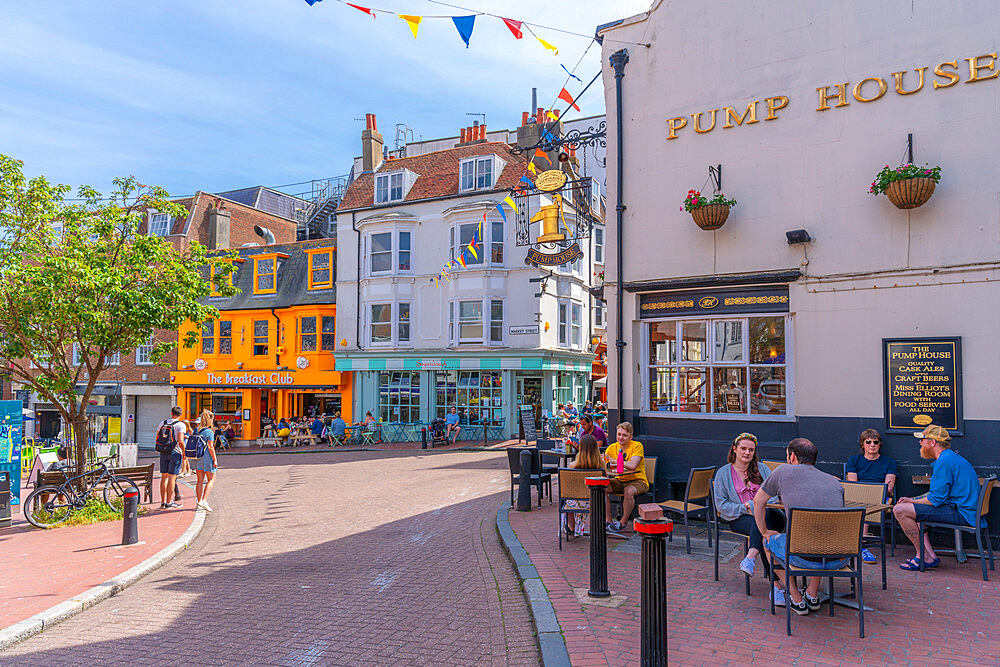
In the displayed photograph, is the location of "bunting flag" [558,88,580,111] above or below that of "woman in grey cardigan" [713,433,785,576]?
above

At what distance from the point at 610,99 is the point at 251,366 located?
85.3 ft

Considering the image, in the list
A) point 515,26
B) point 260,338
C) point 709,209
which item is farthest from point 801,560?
point 260,338

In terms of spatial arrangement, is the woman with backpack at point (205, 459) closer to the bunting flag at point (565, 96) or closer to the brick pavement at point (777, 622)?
the brick pavement at point (777, 622)

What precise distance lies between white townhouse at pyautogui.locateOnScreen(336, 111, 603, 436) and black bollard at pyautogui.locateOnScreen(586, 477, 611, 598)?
19.3 meters

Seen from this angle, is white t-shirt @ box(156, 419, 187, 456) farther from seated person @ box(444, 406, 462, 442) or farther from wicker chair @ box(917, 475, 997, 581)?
seated person @ box(444, 406, 462, 442)

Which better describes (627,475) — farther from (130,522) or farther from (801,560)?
(130,522)

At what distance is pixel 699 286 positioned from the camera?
9211mm

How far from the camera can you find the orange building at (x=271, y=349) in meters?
30.9

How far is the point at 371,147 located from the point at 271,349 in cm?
1025

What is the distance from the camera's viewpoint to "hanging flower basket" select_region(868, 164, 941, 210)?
7613 millimetres

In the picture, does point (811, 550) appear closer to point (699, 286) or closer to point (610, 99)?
point (699, 286)

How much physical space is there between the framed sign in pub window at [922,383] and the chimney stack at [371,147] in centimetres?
2731

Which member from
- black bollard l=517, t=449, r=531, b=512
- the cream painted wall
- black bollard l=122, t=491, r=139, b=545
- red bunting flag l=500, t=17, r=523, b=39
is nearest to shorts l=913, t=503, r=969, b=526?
the cream painted wall

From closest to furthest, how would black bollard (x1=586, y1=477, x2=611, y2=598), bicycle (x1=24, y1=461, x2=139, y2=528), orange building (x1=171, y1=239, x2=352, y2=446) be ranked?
black bollard (x1=586, y1=477, x2=611, y2=598), bicycle (x1=24, y1=461, x2=139, y2=528), orange building (x1=171, y1=239, x2=352, y2=446)
